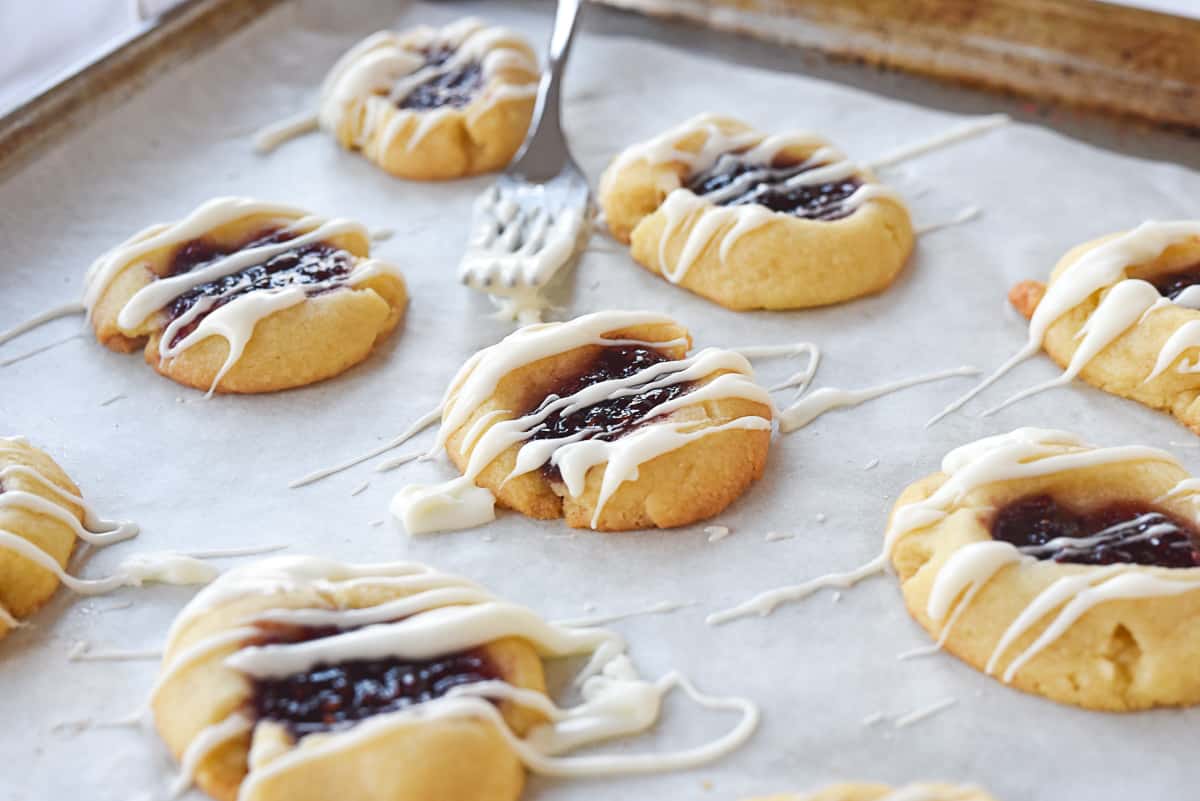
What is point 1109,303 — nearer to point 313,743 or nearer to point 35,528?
point 313,743

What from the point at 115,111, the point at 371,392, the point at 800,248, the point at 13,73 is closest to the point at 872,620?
the point at 800,248

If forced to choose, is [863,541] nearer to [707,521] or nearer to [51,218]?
[707,521]

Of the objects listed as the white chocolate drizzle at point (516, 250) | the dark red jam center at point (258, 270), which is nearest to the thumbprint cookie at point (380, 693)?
the dark red jam center at point (258, 270)

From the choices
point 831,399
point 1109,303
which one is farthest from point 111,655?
point 1109,303

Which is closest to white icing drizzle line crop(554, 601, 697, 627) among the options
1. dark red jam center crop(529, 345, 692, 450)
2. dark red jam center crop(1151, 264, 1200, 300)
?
dark red jam center crop(529, 345, 692, 450)

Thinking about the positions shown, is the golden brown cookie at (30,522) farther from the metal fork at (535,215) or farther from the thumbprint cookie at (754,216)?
the thumbprint cookie at (754,216)
